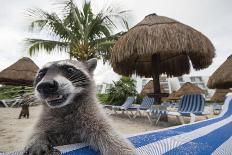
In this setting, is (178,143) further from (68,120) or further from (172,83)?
(172,83)

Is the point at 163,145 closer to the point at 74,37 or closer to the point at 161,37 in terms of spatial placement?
the point at 161,37

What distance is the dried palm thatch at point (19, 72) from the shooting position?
14.7 m

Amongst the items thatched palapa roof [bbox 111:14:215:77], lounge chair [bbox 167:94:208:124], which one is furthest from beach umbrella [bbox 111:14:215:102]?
lounge chair [bbox 167:94:208:124]

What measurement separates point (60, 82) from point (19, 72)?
14.2 metres

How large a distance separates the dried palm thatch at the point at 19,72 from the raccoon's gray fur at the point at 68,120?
43.8 feet

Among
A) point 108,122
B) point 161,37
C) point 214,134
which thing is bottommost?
point 214,134

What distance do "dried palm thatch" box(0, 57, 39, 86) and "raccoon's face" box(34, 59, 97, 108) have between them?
43.3ft

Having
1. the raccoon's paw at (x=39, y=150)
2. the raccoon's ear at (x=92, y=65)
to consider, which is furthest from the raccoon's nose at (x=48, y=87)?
the raccoon's ear at (x=92, y=65)

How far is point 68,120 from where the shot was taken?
1.50 m

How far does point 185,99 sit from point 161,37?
107 inches

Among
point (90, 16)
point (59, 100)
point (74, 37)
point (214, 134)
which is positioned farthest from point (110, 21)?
point (59, 100)

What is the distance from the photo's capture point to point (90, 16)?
1572 centimetres

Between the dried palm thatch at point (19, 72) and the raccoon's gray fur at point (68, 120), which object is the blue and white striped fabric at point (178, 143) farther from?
the dried palm thatch at point (19, 72)

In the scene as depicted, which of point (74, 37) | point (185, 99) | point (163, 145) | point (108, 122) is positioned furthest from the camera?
point (74, 37)
